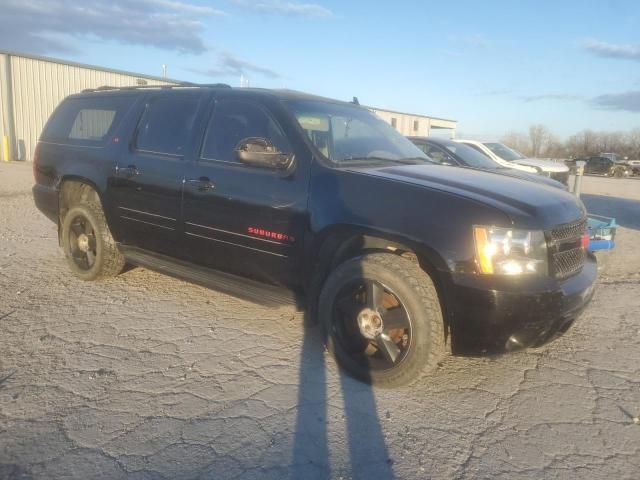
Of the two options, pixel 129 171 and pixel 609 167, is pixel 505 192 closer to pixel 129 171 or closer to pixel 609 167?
pixel 129 171

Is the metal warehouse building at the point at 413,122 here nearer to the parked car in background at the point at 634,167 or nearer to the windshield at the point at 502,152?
the parked car in background at the point at 634,167

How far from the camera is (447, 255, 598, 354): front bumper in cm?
291

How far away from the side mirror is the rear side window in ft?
5.99

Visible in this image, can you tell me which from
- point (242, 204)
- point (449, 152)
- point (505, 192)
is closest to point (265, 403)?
point (242, 204)

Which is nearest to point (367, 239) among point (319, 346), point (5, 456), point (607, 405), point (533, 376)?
point (319, 346)

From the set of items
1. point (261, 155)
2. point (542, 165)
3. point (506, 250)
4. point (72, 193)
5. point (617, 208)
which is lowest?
point (617, 208)

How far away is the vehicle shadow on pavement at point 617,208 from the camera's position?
1151 centimetres

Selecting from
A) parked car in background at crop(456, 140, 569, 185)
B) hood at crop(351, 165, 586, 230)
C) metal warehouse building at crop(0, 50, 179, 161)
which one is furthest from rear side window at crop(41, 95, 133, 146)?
metal warehouse building at crop(0, 50, 179, 161)

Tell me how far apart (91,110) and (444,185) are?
12.3ft

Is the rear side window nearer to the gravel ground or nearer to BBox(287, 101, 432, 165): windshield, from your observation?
the gravel ground

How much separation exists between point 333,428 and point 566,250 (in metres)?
1.79

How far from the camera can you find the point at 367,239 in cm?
345

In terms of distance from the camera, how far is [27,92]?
20.8 m

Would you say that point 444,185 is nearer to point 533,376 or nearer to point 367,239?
point 367,239
